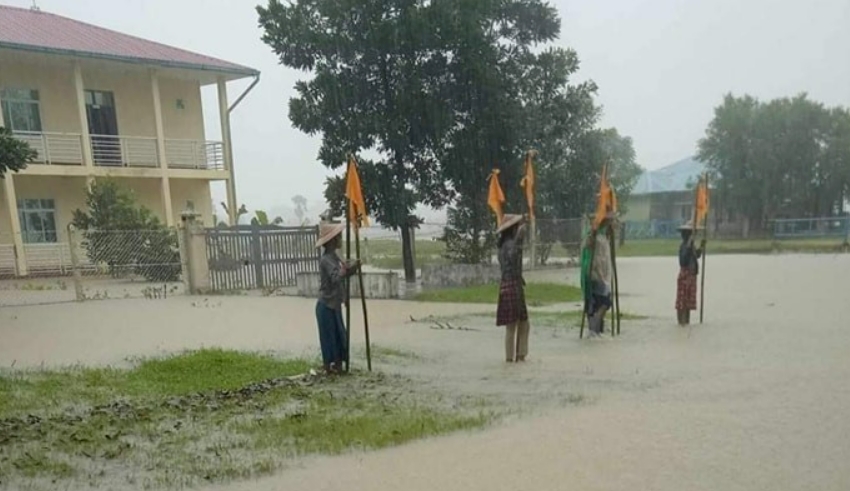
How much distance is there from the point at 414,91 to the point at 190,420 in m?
13.0

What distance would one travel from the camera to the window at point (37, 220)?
22.0 meters

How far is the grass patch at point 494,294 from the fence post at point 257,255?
4.43 metres

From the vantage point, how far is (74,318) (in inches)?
478

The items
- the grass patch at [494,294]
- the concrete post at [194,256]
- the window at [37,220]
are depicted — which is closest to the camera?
Result: the grass patch at [494,294]

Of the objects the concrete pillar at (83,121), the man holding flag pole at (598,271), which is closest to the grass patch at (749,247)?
the man holding flag pole at (598,271)

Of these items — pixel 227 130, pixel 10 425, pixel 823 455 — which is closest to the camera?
pixel 823 455

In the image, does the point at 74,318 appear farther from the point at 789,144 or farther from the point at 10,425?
the point at 789,144

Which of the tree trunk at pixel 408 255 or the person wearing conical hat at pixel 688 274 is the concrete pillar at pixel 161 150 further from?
the person wearing conical hat at pixel 688 274

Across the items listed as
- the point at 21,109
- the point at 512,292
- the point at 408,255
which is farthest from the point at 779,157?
the point at 21,109

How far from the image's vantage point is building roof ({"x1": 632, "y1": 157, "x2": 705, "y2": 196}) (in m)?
53.1

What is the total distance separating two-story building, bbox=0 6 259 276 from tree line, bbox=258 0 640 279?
8.41m

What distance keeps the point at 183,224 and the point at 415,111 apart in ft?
21.7

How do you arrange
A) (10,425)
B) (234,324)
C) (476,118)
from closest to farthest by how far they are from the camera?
(10,425), (234,324), (476,118)

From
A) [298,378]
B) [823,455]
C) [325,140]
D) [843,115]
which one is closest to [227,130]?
[325,140]
